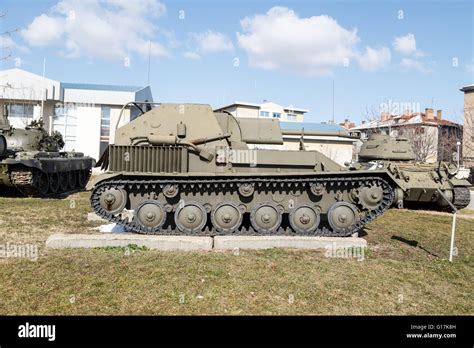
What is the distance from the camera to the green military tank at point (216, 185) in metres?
9.16

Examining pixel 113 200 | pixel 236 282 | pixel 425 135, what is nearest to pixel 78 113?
pixel 113 200

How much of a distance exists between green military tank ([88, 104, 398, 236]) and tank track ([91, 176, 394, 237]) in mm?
23

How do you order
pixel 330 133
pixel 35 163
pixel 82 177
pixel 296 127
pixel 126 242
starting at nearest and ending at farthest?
pixel 126 242 → pixel 330 133 → pixel 35 163 → pixel 82 177 → pixel 296 127

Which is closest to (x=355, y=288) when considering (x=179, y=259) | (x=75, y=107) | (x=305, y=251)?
(x=305, y=251)

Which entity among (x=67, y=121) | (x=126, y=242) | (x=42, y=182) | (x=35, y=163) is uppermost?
(x=67, y=121)

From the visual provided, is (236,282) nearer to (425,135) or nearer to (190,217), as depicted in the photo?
(190,217)

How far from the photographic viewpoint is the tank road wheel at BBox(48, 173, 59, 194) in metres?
18.2

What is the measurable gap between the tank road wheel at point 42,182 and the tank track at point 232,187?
8.65 m

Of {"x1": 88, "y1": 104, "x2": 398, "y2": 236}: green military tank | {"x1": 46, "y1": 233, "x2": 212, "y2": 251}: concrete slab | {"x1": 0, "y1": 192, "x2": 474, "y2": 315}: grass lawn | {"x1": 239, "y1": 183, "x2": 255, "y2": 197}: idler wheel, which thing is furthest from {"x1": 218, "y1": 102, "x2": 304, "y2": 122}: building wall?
{"x1": 46, "y1": 233, "x2": 212, "y2": 251}: concrete slab

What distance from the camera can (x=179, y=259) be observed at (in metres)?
7.67

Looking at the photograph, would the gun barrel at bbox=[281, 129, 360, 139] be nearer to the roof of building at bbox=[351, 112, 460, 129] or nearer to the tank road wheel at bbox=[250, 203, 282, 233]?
the tank road wheel at bbox=[250, 203, 282, 233]

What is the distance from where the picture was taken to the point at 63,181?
20.2 m

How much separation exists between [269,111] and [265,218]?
1900 inches

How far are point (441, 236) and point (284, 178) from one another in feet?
17.6
